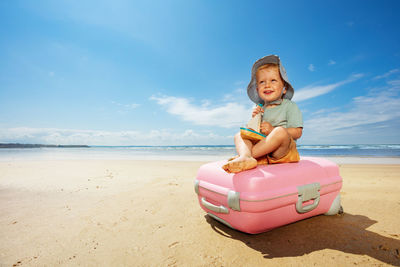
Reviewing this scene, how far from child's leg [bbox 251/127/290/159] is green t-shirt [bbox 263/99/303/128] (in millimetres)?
356

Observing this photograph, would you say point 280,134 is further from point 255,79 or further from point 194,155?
point 194,155

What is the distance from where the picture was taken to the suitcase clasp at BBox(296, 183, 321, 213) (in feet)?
6.30

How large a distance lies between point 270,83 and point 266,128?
0.65m

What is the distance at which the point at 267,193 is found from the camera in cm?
171

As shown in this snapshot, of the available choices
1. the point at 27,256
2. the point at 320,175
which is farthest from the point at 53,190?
the point at 320,175

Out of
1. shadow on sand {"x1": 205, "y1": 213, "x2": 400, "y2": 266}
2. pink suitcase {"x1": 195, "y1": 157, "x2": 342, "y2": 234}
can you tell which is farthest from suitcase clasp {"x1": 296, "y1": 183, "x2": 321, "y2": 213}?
shadow on sand {"x1": 205, "y1": 213, "x2": 400, "y2": 266}

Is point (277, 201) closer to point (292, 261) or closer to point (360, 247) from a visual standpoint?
point (292, 261)

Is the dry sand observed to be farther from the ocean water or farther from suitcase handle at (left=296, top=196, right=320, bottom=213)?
the ocean water

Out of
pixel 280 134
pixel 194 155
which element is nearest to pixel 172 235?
pixel 280 134

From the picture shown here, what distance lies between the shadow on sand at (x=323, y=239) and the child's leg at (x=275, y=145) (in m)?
0.89

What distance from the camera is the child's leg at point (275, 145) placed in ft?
6.96

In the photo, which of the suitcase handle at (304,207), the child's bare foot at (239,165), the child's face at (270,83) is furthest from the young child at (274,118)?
the suitcase handle at (304,207)

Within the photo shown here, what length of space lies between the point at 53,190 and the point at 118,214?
2.45 metres

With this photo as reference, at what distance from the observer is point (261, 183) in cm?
171
